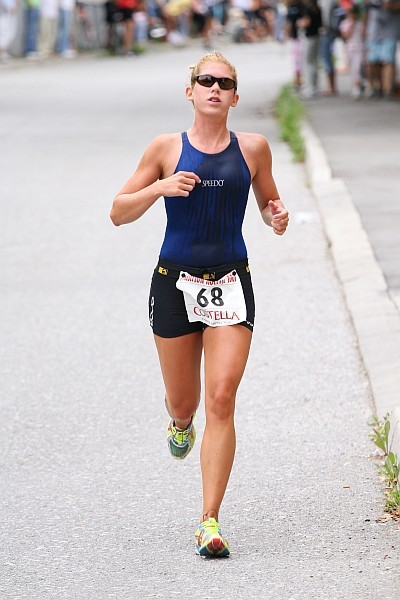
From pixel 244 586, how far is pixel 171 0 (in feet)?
160

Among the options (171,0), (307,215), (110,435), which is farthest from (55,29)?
(110,435)

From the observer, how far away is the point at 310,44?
23.8 meters

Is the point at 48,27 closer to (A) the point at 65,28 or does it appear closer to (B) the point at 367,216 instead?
(A) the point at 65,28

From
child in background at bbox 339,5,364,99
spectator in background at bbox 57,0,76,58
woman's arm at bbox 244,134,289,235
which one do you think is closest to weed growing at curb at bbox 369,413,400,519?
woman's arm at bbox 244,134,289,235

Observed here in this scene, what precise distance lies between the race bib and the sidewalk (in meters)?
1.16

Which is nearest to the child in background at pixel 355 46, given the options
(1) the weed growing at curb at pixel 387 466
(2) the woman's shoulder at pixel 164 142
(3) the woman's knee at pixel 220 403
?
(1) the weed growing at curb at pixel 387 466

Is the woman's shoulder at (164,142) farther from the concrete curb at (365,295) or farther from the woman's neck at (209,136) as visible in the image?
the concrete curb at (365,295)

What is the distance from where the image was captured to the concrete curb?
736 cm

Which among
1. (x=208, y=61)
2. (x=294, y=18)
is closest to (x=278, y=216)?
(x=208, y=61)

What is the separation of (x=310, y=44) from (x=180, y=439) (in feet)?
61.3

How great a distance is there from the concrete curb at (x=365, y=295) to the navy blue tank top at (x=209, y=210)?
1338mm

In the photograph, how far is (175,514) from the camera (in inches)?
227

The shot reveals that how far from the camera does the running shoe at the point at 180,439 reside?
5844 mm

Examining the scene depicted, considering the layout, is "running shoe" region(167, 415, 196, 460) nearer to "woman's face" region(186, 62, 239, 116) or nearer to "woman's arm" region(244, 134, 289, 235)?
"woman's arm" region(244, 134, 289, 235)
